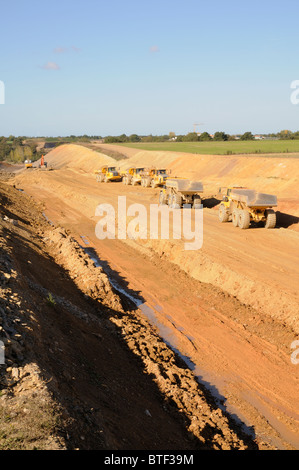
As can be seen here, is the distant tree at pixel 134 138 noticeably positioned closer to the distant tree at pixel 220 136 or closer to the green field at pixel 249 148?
the distant tree at pixel 220 136

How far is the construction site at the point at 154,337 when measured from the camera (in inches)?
234

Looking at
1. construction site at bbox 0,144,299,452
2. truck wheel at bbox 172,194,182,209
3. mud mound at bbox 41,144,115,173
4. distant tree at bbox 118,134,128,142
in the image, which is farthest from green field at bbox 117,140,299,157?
distant tree at bbox 118,134,128,142

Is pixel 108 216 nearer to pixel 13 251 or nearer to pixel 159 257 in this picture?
pixel 159 257

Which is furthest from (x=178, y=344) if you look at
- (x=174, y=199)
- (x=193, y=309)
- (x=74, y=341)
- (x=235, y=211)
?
(x=174, y=199)

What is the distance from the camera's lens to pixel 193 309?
12906 millimetres

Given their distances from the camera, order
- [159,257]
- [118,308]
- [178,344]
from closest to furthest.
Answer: [178,344] < [118,308] < [159,257]

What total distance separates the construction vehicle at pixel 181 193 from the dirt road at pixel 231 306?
8.39 feet

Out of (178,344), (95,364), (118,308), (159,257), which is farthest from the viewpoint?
(159,257)

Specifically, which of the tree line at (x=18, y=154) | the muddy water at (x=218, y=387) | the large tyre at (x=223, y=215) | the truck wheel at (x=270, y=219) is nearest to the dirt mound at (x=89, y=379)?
the muddy water at (x=218, y=387)

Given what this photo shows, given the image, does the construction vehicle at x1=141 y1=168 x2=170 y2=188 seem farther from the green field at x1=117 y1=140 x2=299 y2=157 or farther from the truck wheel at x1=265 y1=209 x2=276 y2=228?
the green field at x1=117 y1=140 x2=299 y2=157

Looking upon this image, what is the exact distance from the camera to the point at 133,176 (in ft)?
125

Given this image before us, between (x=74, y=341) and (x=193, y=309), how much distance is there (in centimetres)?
511

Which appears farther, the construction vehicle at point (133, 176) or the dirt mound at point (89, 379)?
the construction vehicle at point (133, 176)
